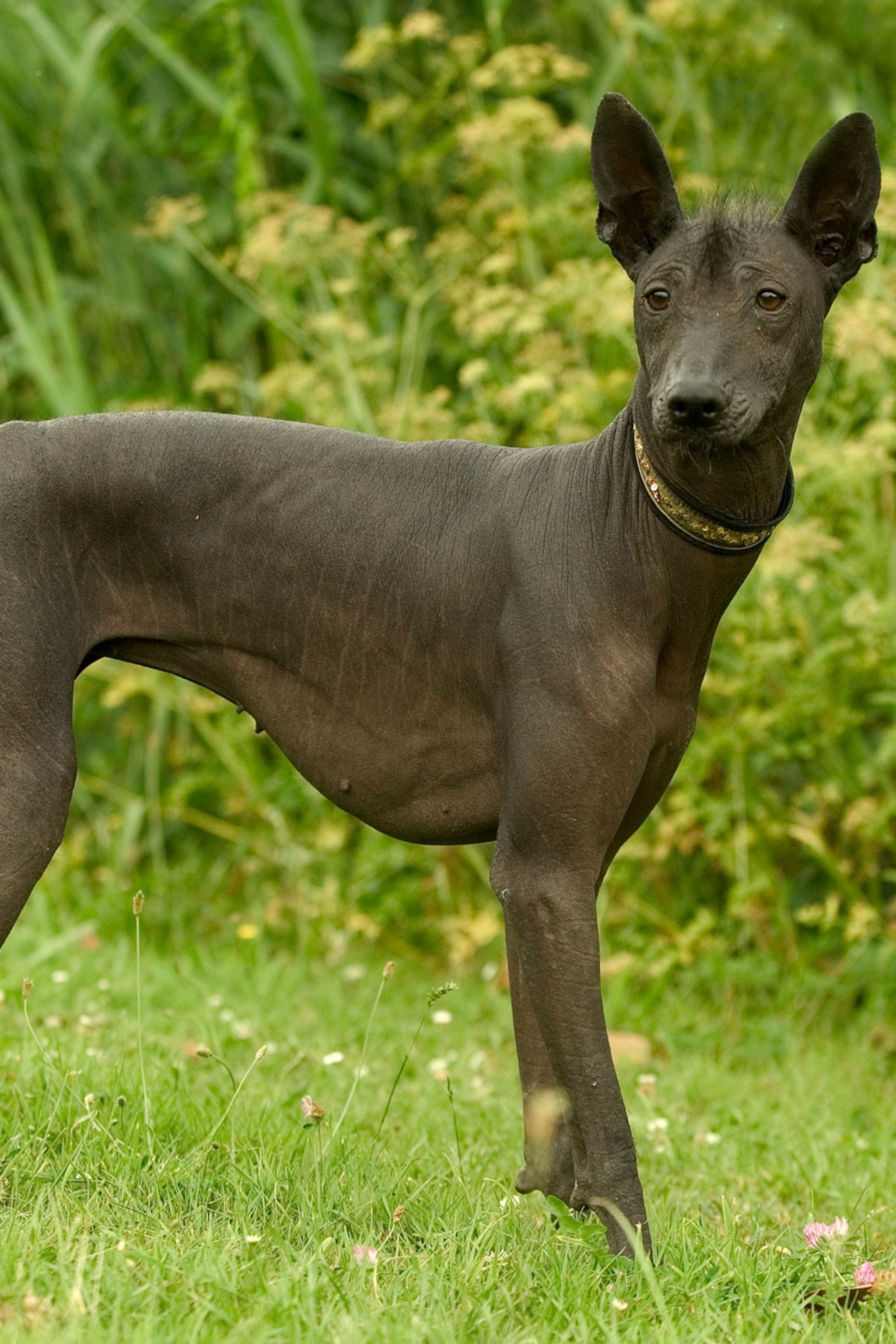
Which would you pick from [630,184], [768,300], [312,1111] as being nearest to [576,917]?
[312,1111]

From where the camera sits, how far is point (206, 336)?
685cm

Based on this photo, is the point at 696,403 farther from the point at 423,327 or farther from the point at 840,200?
the point at 423,327

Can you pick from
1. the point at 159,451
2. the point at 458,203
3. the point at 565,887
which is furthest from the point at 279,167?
the point at 565,887

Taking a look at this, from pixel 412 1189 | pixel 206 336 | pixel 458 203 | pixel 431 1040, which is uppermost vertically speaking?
pixel 458 203

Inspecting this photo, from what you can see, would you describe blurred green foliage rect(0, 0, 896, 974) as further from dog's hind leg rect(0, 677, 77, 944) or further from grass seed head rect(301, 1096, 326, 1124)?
dog's hind leg rect(0, 677, 77, 944)

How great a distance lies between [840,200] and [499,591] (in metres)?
0.90

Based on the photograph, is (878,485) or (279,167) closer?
(878,485)

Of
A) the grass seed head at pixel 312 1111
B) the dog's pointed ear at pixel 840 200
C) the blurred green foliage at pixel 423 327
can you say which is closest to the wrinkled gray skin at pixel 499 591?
the dog's pointed ear at pixel 840 200

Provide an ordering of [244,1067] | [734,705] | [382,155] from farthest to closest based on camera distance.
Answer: [382,155], [734,705], [244,1067]

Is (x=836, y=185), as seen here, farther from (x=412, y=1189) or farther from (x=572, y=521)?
(x=412, y=1189)

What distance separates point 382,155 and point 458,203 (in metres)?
0.64

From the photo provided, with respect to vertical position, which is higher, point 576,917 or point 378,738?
point 378,738

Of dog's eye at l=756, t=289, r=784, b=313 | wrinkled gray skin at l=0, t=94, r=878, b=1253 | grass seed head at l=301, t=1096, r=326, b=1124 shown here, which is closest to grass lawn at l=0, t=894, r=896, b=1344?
grass seed head at l=301, t=1096, r=326, b=1124

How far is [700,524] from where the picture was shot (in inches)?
116
